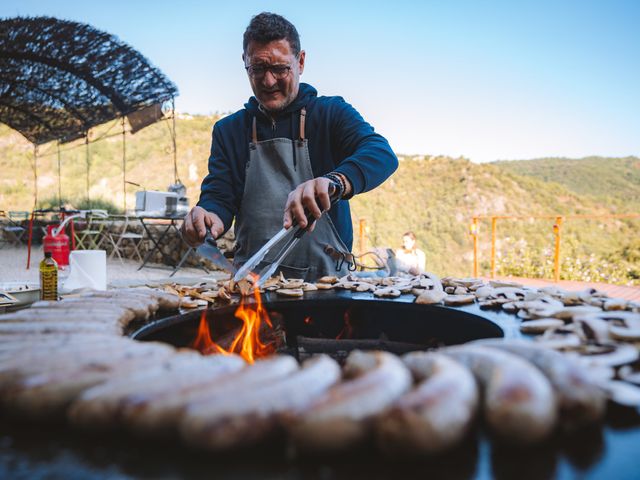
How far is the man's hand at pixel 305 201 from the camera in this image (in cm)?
154

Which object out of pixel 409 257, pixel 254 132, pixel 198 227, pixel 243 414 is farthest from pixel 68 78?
pixel 243 414

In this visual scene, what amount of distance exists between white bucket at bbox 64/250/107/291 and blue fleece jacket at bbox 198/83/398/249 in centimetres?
61

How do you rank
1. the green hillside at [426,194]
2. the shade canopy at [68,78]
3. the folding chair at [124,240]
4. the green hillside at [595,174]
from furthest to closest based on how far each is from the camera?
1. the green hillside at [595,174]
2. the green hillside at [426,194]
3. the folding chair at [124,240]
4. the shade canopy at [68,78]

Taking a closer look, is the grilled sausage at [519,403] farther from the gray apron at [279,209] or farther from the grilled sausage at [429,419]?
the gray apron at [279,209]

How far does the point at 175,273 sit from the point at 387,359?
8.18 m

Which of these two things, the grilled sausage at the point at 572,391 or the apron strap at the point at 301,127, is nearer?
the grilled sausage at the point at 572,391

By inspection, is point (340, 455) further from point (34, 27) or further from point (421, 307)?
point (34, 27)

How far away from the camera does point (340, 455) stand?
1.80ft

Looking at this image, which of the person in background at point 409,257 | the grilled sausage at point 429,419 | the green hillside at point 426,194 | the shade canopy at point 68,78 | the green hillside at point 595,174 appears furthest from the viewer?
the green hillside at point 595,174

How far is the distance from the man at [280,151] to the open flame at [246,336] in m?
0.79

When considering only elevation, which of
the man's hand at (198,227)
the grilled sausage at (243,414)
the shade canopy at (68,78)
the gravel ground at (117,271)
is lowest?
the gravel ground at (117,271)

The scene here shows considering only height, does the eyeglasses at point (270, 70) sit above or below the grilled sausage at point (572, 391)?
above

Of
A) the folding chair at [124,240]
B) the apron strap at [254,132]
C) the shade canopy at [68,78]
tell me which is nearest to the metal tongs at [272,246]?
the apron strap at [254,132]

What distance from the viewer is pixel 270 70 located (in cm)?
220
